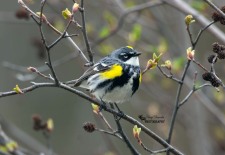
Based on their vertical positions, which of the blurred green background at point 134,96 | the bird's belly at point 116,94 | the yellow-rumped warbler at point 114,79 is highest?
Answer: the blurred green background at point 134,96

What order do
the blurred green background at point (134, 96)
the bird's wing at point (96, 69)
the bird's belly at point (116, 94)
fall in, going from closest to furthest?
1. the bird's belly at point (116, 94)
2. the bird's wing at point (96, 69)
3. the blurred green background at point (134, 96)

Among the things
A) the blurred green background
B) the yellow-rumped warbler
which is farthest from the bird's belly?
the blurred green background

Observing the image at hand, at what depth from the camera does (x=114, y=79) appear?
460 cm

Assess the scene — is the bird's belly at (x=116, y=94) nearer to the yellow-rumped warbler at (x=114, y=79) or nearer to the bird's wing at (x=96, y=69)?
the yellow-rumped warbler at (x=114, y=79)

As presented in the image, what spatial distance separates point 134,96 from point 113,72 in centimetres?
300

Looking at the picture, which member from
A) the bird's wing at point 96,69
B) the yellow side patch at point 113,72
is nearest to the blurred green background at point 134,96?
the bird's wing at point 96,69

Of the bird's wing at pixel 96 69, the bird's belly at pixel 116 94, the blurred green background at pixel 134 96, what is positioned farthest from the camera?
the blurred green background at pixel 134 96

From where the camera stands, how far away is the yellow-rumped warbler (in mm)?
4590

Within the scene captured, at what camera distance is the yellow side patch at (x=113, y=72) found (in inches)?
182

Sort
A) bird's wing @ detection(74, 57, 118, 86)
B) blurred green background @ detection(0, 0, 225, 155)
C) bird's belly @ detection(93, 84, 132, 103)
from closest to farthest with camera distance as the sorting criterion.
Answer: bird's belly @ detection(93, 84, 132, 103)
bird's wing @ detection(74, 57, 118, 86)
blurred green background @ detection(0, 0, 225, 155)

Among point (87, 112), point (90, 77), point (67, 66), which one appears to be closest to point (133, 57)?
point (90, 77)

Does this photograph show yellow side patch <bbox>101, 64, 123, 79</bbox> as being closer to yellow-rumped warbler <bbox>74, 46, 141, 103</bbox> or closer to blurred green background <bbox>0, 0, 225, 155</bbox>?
yellow-rumped warbler <bbox>74, 46, 141, 103</bbox>

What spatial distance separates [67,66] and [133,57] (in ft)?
20.8

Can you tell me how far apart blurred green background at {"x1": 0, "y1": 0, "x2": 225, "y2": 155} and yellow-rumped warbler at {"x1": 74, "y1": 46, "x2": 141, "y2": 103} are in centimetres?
47
